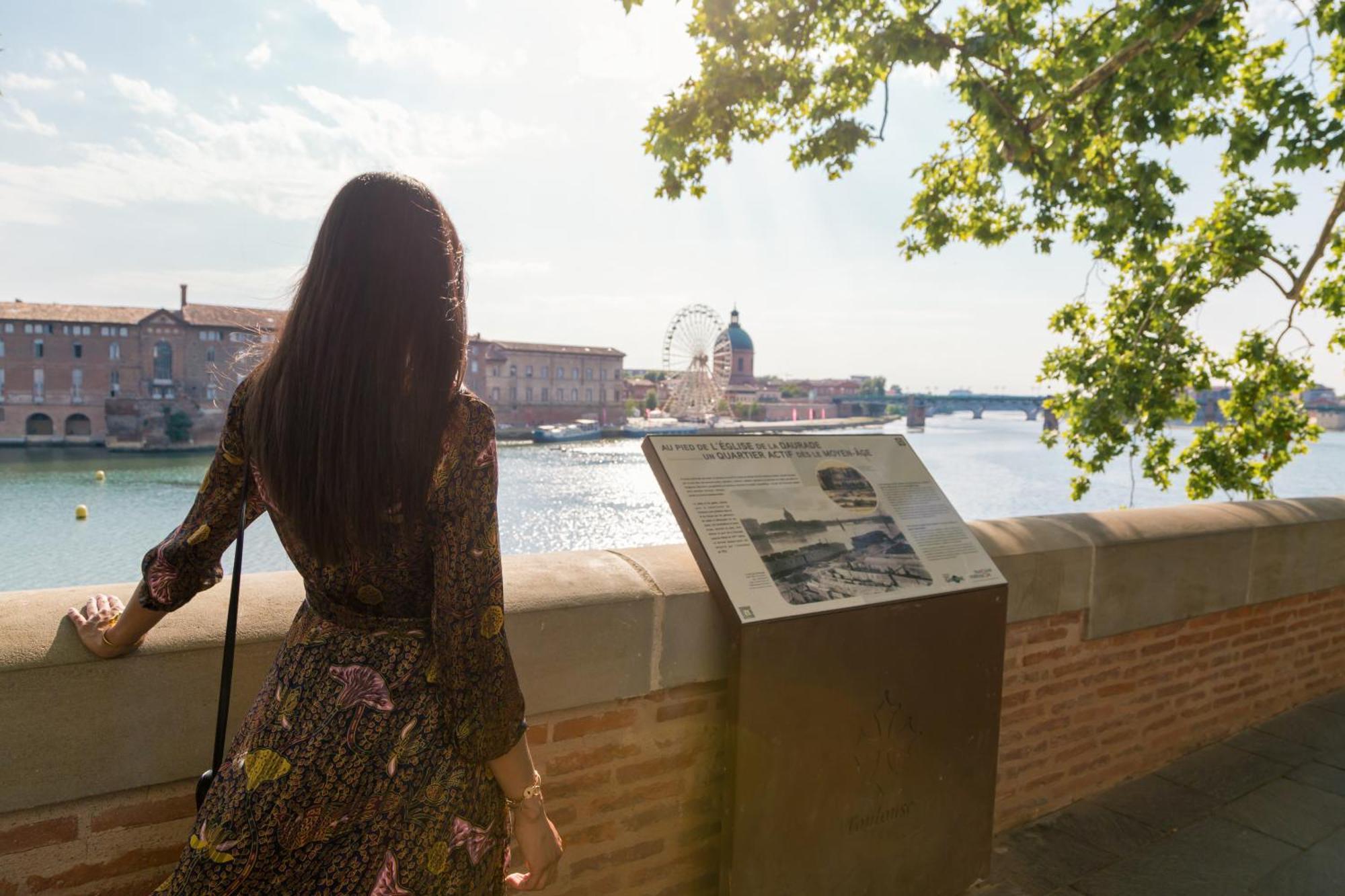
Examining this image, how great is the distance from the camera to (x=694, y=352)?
161 ft

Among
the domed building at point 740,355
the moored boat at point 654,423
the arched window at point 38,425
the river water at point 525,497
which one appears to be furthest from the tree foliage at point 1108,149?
the domed building at point 740,355

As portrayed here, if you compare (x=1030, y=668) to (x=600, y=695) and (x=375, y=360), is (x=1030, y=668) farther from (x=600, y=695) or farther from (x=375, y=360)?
(x=375, y=360)

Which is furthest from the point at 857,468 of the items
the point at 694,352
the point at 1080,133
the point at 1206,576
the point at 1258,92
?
the point at 694,352

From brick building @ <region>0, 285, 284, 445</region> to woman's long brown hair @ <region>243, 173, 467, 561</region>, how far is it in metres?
67.1

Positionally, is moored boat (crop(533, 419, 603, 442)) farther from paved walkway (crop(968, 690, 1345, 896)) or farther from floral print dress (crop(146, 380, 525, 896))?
floral print dress (crop(146, 380, 525, 896))

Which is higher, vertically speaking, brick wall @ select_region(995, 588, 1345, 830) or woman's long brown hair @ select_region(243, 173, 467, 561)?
woman's long brown hair @ select_region(243, 173, 467, 561)

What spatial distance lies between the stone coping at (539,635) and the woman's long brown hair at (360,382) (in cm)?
52

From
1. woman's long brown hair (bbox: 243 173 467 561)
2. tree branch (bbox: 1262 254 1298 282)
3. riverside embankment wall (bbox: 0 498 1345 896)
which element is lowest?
riverside embankment wall (bbox: 0 498 1345 896)

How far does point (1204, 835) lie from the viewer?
3078 millimetres

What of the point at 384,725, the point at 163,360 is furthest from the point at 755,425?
the point at 384,725

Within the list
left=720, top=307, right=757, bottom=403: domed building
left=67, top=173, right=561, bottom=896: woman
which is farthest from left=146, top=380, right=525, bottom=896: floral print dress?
left=720, top=307, right=757, bottom=403: domed building

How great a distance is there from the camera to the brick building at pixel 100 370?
200 ft

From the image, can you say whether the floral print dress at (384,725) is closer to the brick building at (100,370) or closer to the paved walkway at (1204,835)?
the paved walkway at (1204,835)

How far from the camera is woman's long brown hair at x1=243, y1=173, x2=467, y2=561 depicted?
4.15 ft
